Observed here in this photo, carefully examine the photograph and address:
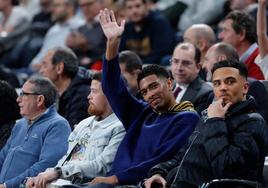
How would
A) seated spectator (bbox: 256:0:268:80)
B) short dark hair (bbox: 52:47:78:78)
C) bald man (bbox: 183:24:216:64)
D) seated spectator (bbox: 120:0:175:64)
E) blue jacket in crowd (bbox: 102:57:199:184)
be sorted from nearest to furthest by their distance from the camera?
blue jacket in crowd (bbox: 102:57:199:184) < seated spectator (bbox: 256:0:268:80) < bald man (bbox: 183:24:216:64) < short dark hair (bbox: 52:47:78:78) < seated spectator (bbox: 120:0:175:64)

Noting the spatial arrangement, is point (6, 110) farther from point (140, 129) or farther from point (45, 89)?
point (140, 129)

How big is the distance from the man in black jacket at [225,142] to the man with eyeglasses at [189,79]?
1242 mm

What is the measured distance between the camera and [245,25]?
9.75 m

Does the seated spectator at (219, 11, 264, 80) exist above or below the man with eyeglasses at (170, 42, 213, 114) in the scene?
above

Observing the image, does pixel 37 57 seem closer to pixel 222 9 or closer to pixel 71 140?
pixel 222 9

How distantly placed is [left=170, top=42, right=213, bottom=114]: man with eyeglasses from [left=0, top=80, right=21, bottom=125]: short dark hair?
151 cm

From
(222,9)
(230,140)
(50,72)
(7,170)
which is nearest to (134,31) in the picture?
(222,9)

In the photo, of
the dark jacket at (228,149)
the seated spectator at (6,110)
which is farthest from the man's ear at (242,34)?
the dark jacket at (228,149)

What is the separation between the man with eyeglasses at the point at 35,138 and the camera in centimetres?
855

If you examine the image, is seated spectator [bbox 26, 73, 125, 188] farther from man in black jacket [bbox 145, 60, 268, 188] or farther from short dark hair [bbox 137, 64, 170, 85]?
man in black jacket [bbox 145, 60, 268, 188]

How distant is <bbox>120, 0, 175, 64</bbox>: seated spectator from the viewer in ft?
38.1

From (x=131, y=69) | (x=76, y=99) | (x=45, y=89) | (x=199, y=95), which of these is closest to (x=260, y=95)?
(x=199, y=95)

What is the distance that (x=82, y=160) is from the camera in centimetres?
813

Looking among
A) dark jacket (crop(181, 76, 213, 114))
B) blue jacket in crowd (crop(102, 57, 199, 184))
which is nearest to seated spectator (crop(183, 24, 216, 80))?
dark jacket (crop(181, 76, 213, 114))
